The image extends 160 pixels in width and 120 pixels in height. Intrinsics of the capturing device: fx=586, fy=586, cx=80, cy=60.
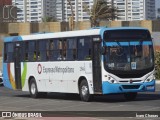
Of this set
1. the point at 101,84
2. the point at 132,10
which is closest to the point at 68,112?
the point at 101,84

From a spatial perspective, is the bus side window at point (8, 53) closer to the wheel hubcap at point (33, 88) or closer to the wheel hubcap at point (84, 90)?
the wheel hubcap at point (33, 88)

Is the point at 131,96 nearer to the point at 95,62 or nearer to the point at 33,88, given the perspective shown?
the point at 95,62

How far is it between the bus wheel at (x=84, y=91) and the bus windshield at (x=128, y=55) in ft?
4.69

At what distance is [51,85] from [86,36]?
364cm

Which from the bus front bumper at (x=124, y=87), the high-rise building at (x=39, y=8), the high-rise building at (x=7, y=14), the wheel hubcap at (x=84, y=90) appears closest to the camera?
the bus front bumper at (x=124, y=87)

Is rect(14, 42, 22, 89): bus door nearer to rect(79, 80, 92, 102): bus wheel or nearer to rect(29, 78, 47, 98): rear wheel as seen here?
rect(29, 78, 47, 98): rear wheel

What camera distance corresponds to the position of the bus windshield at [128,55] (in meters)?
21.5

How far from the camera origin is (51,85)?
2531cm

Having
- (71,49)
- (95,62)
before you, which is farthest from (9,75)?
(95,62)

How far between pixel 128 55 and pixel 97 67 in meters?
1.26

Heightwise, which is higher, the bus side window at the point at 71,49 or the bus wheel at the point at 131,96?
the bus side window at the point at 71,49

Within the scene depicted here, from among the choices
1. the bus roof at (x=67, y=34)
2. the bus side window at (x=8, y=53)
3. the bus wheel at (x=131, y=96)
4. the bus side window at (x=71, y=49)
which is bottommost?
the bus wheel at (x=131, y=96)

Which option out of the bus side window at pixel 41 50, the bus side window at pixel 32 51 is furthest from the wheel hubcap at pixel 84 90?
the bus side window at pixel 32 51

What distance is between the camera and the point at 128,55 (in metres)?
21.6
